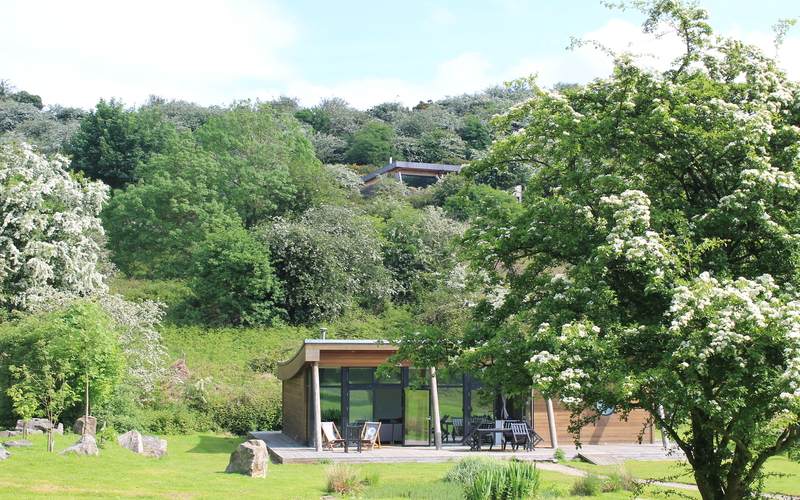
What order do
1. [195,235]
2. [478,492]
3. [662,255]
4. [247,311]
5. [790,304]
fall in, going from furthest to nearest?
[195,235], [247,311], [478,492], [662,255], [790,304]

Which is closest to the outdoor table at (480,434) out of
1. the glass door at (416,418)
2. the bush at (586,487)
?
the glass door at (416,418)

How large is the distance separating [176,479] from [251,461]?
1545mm

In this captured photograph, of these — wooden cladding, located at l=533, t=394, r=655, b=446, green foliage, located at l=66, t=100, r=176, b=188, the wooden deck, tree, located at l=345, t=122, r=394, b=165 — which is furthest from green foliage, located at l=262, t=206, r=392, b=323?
tree, located at l=345, t=122, r=394, b=165

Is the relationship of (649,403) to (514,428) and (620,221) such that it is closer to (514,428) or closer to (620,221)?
(620,221)

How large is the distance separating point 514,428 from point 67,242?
16.4 m

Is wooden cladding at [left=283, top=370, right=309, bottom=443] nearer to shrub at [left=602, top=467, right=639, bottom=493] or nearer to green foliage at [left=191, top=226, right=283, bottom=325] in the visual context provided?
green foliage at [left=191, top=226, right=283, bottom=325]

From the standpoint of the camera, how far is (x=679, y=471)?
766 inches

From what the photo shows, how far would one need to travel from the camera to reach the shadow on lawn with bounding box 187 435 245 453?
75.6 ft

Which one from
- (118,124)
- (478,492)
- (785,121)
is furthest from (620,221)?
(118,124)

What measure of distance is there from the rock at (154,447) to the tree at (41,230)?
9.03m

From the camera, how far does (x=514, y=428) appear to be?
23.3 meters

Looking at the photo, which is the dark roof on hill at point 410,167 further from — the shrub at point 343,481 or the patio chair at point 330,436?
the shrub at point 343,481

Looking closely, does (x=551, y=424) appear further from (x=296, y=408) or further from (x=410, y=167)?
(x=410, y=167)

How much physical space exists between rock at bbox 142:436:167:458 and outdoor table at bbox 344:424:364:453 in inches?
177
